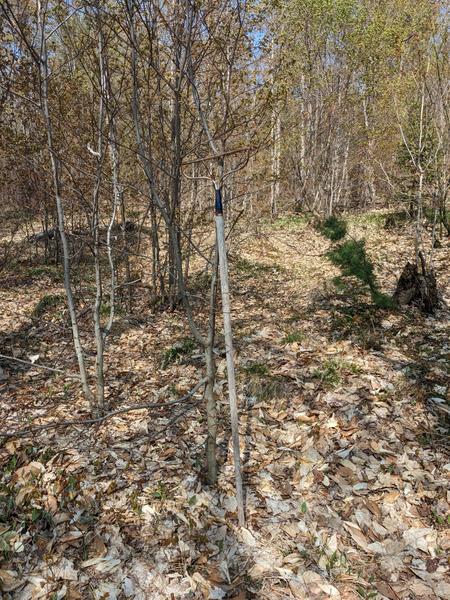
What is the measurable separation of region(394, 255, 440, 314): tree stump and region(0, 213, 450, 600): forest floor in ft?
1.06

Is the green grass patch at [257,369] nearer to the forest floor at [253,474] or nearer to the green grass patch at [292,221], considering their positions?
the forest floor at [253,474]

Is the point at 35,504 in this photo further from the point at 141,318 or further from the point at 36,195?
the point at 36,195

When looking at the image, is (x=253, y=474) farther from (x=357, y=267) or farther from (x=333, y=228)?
(x=333, y=228)

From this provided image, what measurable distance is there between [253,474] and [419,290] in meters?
4.38

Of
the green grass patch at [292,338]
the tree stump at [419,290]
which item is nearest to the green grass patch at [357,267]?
the tree stump at [419,290]

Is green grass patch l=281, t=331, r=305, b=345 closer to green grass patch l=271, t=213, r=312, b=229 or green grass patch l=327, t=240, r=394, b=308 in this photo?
green grass patch l=327, t=240, r=394, b=308

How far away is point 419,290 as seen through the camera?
21.0 feet

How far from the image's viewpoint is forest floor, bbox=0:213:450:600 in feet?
8.82

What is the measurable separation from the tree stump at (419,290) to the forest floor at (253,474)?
323 millimetres

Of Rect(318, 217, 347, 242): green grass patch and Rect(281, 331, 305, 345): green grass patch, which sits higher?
Rect(318, 217, 347, 242): green grass patch

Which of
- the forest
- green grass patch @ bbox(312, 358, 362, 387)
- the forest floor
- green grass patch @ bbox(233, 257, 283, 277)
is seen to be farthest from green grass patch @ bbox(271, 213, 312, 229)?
A: green grass patch @ bbox(312, 358, 362, 387)

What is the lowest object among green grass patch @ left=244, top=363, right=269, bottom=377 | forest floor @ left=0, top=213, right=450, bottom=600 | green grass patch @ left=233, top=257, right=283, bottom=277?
forest floor @ left=0, top=213, right=450, bottom=600

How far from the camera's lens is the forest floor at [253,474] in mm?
2689

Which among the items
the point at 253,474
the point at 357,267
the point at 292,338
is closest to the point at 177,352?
the point at 292,338
